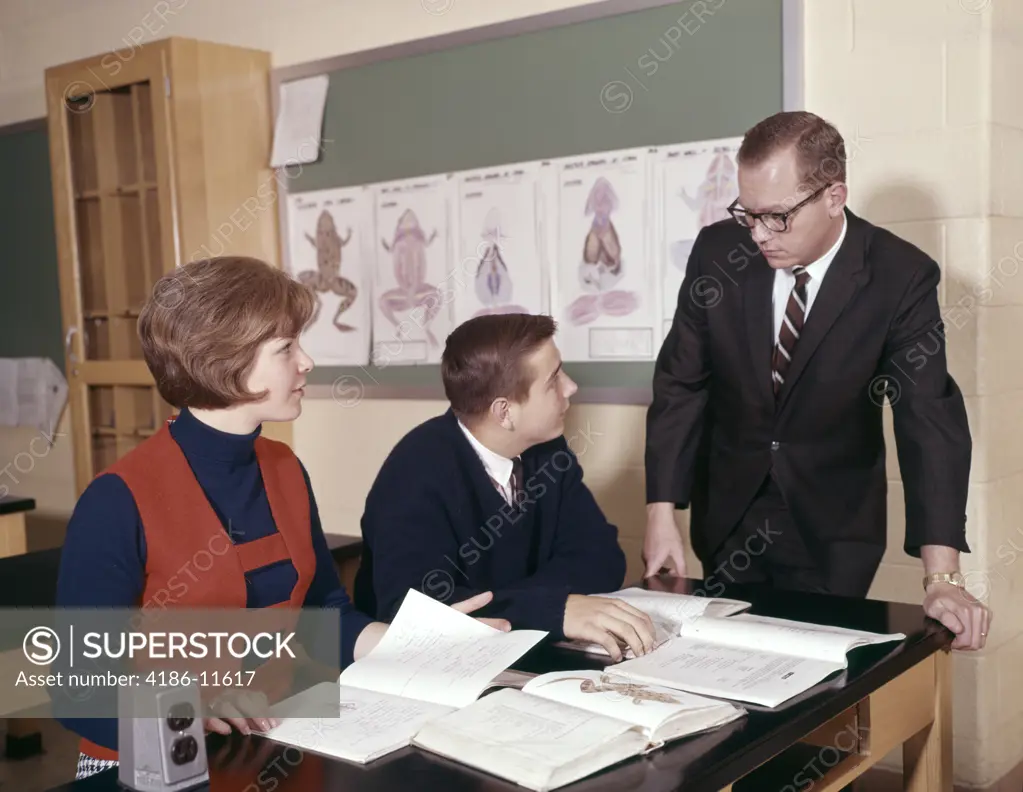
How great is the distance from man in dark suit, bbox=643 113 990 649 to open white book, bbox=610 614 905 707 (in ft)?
1.50

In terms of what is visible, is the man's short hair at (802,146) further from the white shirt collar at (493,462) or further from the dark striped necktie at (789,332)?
the white shirt collar at (493,462)

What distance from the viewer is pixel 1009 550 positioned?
2521 millimetres

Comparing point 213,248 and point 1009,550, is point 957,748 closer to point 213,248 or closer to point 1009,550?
point 1009,550

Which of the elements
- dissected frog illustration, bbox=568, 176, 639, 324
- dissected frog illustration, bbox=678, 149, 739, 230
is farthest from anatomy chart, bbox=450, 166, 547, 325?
dissected frog illustration, bbox=678, 149, 739, 230

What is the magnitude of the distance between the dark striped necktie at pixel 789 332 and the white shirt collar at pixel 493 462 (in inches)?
20.1

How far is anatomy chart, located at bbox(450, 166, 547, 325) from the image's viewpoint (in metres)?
3.01

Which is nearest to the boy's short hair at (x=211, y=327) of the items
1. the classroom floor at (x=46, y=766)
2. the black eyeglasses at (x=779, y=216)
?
the black eyeglasses at (x=779, y=216)

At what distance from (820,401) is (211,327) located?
1068 mm

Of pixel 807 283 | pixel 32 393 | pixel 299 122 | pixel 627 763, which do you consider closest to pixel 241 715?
pixel 627 763

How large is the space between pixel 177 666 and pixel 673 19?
6.39ft

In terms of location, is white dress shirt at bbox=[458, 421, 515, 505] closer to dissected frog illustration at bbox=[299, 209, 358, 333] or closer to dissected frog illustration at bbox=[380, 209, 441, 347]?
dissected frog illustration at bbox=[380, 209, 441, 347]

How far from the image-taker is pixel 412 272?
3.26m

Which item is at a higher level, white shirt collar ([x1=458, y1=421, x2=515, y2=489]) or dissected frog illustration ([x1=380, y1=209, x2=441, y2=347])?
dissected frog illustration ([x1=380, y1=209, x2=441, y2=347])

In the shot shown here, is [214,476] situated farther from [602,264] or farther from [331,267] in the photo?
[331,267]
